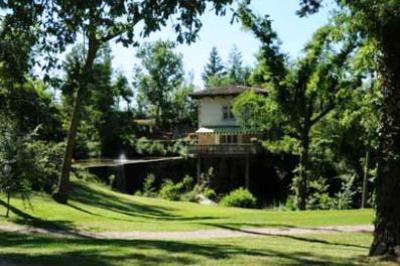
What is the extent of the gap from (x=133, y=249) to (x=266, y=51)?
23070mm

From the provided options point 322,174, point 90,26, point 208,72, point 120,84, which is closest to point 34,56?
point 90,26

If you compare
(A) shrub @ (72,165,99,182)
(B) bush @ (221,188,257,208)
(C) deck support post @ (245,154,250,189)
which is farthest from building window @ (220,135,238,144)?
(B) bush @ (221,188,257,208)

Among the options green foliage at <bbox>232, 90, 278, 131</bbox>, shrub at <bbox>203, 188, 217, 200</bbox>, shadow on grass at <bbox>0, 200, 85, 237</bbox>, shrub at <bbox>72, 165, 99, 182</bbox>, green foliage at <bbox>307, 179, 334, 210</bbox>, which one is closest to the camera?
shadow on grass at <bbox>0, 200, 85, 237</bbox>

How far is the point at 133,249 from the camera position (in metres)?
12.6

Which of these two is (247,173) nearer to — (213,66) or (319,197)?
(319,197)

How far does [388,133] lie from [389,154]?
1.28 feet

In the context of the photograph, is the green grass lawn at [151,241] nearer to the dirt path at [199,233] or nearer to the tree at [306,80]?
the dirt path at [199,233]

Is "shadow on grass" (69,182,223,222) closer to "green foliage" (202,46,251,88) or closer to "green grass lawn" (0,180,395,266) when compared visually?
"green grass lawn" (0,180,395,266)

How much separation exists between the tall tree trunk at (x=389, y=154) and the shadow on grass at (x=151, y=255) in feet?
2.07

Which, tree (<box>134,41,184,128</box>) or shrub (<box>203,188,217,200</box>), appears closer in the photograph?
shrub (<box>203,188,217,200</box>)

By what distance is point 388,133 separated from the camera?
1128cm

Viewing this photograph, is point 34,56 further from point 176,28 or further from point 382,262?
point 382,262

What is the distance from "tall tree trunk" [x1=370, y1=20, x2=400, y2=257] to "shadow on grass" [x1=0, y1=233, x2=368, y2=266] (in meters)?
0.63

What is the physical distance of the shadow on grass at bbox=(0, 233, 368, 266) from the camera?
10891 millimetres
